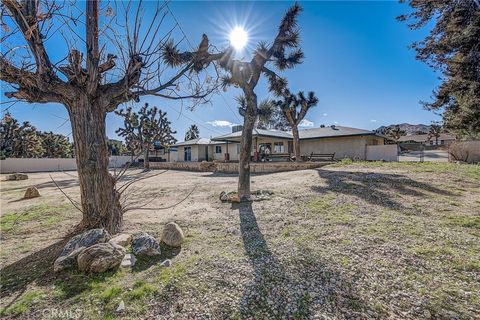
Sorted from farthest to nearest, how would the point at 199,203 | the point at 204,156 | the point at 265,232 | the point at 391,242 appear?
1. the point at 204,156
2. the point at 199,203
3. the point at 265,232
4. the point at 391,242

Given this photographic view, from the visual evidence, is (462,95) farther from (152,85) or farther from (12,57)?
(12,57)

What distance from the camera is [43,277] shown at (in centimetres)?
283

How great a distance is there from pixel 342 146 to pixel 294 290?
19.7 meters

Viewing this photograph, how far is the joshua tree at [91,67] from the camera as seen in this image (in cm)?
327

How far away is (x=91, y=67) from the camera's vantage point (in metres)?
3.68

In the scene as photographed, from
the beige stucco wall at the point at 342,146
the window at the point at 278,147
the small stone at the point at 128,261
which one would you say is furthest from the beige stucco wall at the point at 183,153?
the small stone at the point at 128,261

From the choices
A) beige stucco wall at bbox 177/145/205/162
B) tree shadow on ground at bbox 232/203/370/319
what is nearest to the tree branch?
tree shadow on ground at bbox 232/203/370/319

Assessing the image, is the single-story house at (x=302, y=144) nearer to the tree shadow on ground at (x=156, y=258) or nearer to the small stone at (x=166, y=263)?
the tree shadow on ground at (x=156, y=258)

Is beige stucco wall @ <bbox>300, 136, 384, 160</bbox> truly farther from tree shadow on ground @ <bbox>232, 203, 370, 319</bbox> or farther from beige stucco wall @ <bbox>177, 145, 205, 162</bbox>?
tree shadow on ground @ <bbox>232, 203, 370, 319</bbox>

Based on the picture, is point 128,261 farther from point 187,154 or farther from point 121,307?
point 187,154

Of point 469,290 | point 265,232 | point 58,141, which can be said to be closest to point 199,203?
point 265,232

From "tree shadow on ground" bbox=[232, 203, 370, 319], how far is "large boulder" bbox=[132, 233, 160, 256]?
1.38 metres

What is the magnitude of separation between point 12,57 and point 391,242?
20.8ft

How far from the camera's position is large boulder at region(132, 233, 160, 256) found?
3.33m
